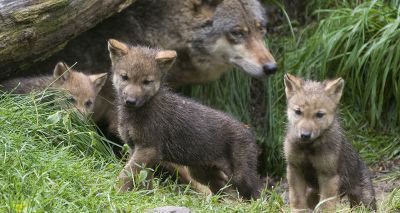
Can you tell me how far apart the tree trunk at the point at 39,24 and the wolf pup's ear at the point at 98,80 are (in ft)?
1.63

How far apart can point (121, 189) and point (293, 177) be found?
122 centimetres

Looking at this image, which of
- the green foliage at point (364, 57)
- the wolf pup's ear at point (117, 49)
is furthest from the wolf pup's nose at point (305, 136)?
the green foliage at point (364, 57)

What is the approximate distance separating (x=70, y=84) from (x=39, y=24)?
2.62 feet

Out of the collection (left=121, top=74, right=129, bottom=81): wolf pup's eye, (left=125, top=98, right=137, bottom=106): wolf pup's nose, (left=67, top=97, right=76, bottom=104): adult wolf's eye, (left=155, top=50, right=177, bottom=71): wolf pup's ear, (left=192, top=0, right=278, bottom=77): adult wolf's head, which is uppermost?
(left=155, top=50, right=177, bottom=71): wolf pup's ear

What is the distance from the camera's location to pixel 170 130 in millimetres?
6688

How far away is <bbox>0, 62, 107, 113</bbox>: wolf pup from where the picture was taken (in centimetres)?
744

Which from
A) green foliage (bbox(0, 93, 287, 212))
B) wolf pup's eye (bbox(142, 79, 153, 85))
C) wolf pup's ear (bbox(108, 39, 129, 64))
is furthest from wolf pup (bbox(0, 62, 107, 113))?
wolf pup's eye (bbox(142, 79, 153, 85))

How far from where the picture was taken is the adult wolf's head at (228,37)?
329 inches

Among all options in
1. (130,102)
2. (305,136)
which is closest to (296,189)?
(305,136)

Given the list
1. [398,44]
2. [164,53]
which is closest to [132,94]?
[164,53]

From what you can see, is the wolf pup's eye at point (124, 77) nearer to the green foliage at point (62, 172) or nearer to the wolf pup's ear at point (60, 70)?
the green foliage at point (62, 172)

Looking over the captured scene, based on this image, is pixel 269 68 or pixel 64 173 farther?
pixel 269 68

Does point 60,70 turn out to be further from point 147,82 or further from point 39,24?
point 147,82

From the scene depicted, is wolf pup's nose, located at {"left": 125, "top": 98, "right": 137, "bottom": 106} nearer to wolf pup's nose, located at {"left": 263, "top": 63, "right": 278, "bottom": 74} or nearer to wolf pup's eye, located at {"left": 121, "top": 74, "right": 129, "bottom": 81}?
wolf pup's eye, located at {"left": 121, "top": 74, "right": 129, "bottom": 81}
